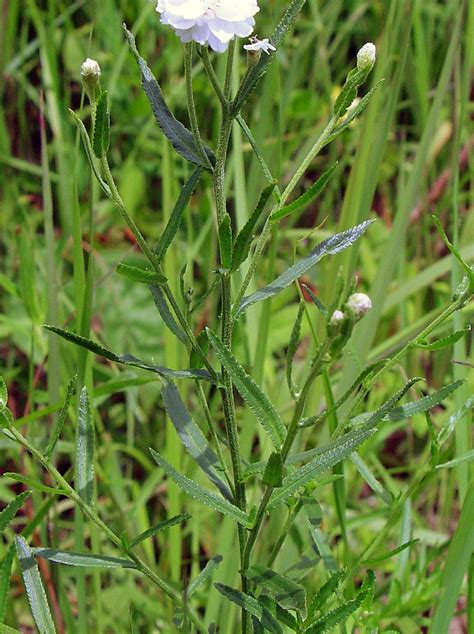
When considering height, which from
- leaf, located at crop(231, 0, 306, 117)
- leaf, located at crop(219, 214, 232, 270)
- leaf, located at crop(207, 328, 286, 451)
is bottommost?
leaf, located at crop(207, 328, 286, 451)

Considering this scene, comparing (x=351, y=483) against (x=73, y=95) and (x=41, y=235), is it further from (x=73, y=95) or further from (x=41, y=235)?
(x=73, y=95)

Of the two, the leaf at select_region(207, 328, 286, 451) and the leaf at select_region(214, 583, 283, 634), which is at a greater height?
the leaf at select_region(207, 328, 286, 451)

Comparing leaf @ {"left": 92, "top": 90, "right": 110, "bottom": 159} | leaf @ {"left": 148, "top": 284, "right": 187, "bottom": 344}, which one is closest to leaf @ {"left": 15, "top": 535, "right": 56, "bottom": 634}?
leaf @ {"left": 148, "top": 284, "right": 187, "bottom": 344}

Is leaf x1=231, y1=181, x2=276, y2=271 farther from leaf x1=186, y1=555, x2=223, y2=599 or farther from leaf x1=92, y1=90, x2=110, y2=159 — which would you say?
leaf x1=186, y1=555, x2=223, y2=599

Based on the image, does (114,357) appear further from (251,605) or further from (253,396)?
(251,605)

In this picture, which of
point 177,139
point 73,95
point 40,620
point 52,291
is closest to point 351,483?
point 52,291

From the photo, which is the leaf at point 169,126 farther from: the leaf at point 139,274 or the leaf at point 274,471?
the leaf at point 274,471
